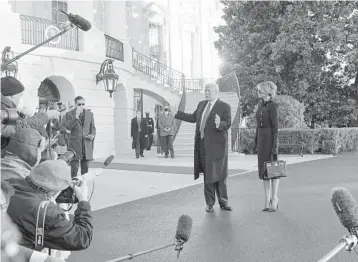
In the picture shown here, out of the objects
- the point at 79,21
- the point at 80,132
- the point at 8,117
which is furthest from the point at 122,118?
the point at 8,117

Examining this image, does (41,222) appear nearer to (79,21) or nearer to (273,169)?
(79,21)

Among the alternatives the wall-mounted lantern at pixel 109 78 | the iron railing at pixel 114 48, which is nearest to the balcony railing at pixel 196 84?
the iron railing at pixel 114 48

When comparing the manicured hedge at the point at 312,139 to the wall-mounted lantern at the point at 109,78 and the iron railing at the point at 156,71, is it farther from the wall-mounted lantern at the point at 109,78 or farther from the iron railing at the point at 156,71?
the wall-mounted lantern at the point at 109,78

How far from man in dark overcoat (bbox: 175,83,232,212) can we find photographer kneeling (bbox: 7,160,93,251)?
476cm

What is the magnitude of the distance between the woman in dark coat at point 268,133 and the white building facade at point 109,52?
7.91 m

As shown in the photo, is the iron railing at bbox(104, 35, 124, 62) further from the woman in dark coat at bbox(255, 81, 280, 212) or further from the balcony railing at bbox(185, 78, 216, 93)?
the woman in dark coat at bbox(255, 81, 280, 212)

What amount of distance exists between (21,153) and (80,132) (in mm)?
6910

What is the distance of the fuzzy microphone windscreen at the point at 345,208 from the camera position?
2.61m

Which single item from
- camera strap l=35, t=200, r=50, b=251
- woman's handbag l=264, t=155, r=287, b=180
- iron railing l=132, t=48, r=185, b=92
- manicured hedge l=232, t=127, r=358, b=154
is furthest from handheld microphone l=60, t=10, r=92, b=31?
iron railing l=132, t=48, r=185, b=92

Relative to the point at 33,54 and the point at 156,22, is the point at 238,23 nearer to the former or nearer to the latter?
the point at 156,22

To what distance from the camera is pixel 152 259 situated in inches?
207

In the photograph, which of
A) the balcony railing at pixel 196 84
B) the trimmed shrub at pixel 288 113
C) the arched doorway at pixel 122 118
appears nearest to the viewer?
the trimmed shrub at pixel 288 113

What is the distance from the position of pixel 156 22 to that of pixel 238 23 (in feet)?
19.9

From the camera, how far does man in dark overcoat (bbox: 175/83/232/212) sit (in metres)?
7.75
